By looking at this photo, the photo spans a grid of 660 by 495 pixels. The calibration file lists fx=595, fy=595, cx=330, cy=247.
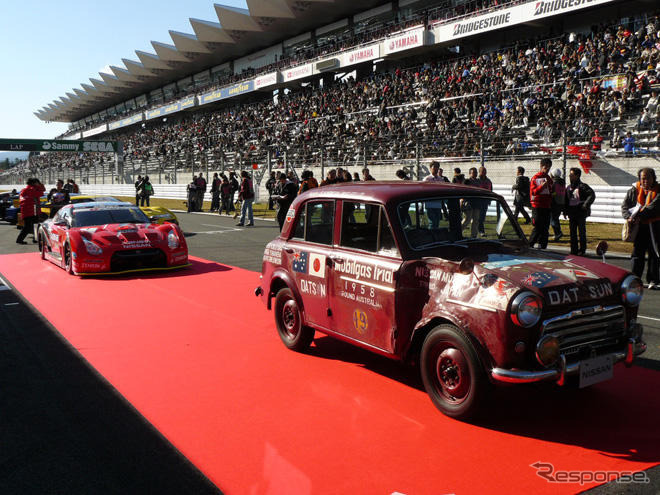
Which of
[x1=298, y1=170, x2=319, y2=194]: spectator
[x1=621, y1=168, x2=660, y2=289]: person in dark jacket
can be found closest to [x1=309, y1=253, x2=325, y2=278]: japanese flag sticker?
[x1=621, y1=168, x2=660, y2=289]: person in dark jacket

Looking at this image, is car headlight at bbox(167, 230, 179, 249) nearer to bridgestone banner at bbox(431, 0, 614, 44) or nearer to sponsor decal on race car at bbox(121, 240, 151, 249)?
sponsor decal on race car at bbox(121, 240, 151, 249)

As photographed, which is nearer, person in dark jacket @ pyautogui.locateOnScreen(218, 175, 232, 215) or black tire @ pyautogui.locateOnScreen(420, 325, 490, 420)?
black tire @ pyautogui.locateOnScreen(420, 325, 490, 420)

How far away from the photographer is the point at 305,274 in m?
5.55

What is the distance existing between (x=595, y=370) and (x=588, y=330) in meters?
0.27

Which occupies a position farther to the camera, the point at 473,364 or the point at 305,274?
the point at 305,274

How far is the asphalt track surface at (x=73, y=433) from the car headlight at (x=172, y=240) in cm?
389

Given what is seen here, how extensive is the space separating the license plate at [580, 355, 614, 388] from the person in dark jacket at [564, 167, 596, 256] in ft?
27.3

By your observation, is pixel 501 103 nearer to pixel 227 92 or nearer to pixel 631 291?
pixel 631 291

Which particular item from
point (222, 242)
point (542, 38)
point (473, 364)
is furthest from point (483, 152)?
point (473, 364)

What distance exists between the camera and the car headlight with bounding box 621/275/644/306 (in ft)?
13.9

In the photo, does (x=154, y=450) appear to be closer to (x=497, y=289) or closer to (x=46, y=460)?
(x=46, y=460)

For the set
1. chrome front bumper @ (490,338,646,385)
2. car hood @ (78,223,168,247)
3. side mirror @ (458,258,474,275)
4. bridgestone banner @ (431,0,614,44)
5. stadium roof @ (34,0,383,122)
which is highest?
stadium roof @ (34,0,383,122)

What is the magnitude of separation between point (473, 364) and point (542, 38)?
31.4m

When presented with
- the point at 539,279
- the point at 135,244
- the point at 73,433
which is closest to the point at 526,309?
the point at 539,279
